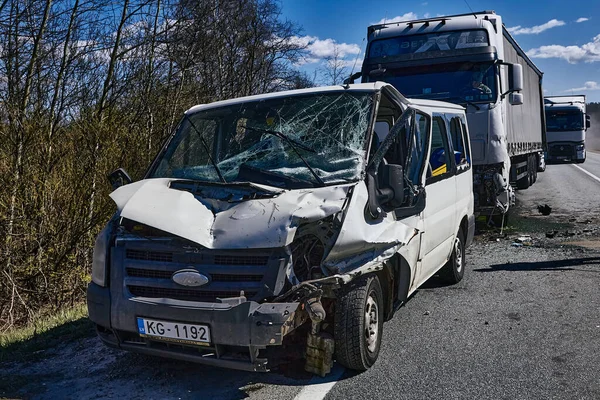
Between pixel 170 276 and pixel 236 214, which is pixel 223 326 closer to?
pixel 170 276

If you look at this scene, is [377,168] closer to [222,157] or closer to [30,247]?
[222,157]

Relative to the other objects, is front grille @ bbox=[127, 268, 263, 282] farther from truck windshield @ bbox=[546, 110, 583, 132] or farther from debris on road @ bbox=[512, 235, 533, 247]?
truck windshield @ bbox=[546, 110, 583, 132]

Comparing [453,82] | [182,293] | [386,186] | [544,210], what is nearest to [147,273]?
[182,293]

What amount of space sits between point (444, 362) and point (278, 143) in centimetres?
208

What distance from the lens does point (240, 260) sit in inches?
147

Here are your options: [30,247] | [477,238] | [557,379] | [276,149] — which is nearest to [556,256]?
[477,238]

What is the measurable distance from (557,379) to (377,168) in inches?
74.6

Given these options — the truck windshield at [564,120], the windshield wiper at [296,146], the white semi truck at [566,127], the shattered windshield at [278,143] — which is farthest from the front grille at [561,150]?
the windshield wiper at [296,146]

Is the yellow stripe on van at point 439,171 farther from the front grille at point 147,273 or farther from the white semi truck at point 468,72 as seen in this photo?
the white semi truck at point 468,72

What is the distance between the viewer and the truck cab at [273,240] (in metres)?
3.66

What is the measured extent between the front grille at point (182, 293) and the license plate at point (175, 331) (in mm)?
175

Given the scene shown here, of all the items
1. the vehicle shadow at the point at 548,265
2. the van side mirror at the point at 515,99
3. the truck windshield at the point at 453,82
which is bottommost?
the vehicle shadow at the point at 548,265

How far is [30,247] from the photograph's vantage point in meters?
7.70

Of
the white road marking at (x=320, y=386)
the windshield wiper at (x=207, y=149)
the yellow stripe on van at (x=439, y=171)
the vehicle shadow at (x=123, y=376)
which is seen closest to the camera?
the white road marking at (x=320, y=386)
